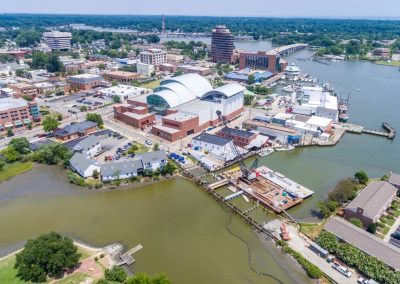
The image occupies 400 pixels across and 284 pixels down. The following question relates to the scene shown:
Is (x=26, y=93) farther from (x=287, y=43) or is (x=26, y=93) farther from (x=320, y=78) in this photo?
(x=287, y=43)

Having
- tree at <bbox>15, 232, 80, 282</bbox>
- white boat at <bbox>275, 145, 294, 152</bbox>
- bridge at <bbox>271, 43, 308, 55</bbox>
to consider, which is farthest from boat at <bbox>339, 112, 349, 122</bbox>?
bridge at <bbox>271, 43, 308, 55</bbox>

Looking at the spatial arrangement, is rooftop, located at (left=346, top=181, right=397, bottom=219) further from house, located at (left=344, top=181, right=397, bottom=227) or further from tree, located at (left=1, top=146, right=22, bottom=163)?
Result: tree, located at (left=1, top=146, right=22, bottom=163)

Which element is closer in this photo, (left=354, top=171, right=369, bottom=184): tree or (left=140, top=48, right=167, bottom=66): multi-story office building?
(left=354, top=171, right=369, bottom=184): tree

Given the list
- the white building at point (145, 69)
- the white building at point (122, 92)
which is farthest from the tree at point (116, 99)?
the white building at point (145, 69)

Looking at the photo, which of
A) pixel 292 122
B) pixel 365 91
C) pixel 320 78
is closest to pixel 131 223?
pixel 292 122

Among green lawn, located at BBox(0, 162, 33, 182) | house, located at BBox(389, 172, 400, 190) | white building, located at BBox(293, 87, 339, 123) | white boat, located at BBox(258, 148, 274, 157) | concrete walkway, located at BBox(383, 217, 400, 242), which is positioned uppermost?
white building, located at BBox(293, 87, 339, 123)

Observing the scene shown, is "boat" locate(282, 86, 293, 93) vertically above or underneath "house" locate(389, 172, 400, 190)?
above

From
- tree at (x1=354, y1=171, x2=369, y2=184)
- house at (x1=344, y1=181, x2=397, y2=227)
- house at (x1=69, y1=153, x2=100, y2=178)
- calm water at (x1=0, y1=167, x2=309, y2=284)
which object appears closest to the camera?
calm water at (x1=0, y1=167, x2=309, y2=284)

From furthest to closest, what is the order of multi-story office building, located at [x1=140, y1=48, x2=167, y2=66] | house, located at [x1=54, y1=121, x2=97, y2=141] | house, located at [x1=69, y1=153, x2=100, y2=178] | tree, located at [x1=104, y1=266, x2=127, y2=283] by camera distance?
multi-story office building, located at [x1=140, y1=48, x2=167, y2=66], house, located at [x1=54, y1=121, x2=97, y2=141], house, located at [x1=69, y1=153, x2=100, y2=178], tree, located at [x1=104, y1=266, x2=127, y2=283]
